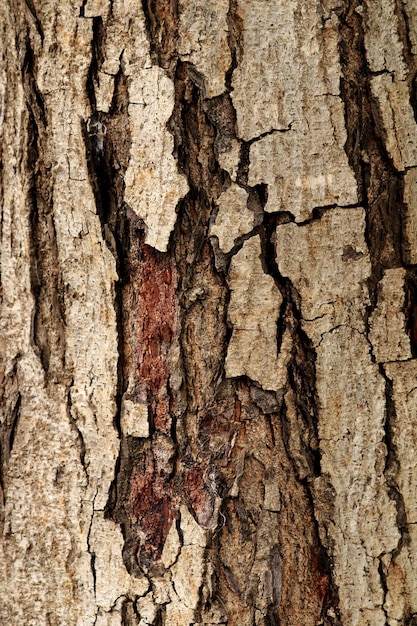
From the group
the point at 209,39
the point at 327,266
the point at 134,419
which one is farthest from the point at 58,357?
the point at 209,39

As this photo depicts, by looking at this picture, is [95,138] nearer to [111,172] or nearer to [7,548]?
[111,172]

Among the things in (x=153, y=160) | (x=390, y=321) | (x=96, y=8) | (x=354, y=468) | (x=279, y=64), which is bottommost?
(x=354, y=468)

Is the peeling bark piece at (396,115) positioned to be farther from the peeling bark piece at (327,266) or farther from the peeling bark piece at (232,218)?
the peeling bark piece at (232,218)

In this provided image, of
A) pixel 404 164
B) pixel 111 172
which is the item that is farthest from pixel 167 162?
pixel 404 164

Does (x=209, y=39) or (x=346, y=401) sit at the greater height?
(x=209, y=39)

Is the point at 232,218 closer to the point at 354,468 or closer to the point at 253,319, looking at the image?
the point at 253,319

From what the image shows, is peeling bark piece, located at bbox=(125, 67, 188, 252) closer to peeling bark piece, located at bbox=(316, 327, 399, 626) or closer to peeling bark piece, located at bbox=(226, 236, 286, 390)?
peeling bark piece, located at bbox=(226, 236, 286, 390)

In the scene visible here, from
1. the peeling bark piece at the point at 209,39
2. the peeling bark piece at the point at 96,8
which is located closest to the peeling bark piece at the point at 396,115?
the peeling bark piece at the point at 209,39
